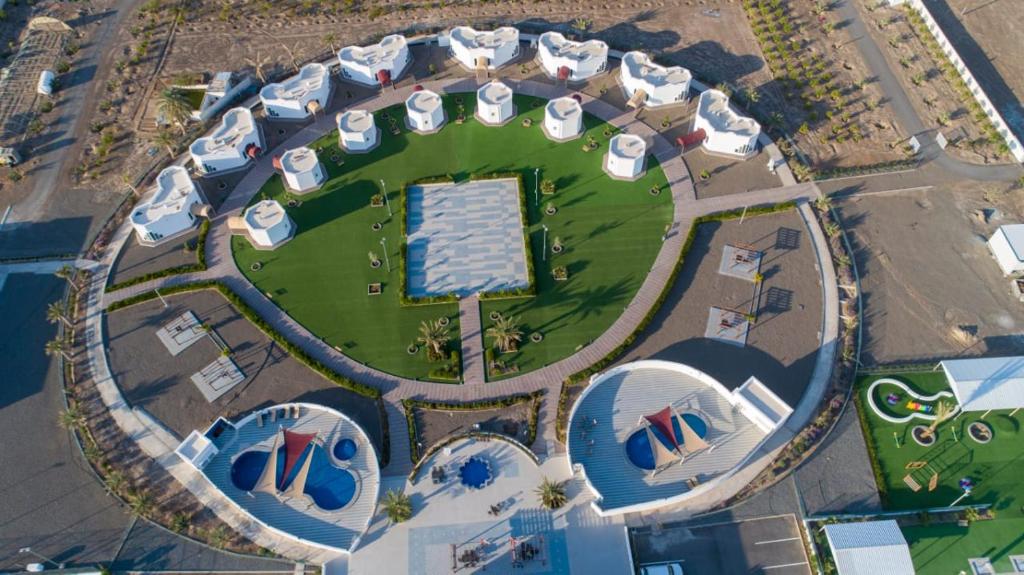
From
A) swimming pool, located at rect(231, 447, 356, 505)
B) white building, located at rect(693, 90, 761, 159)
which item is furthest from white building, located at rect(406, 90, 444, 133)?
swimming pool, located at rect(231, 447, 356, 505)

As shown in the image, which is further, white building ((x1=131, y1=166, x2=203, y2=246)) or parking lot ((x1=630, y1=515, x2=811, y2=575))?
white building ((x1=131, y1=166, x2=203, y2=246))

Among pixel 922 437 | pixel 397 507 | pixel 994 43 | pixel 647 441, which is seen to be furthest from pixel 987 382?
pixel 994 43

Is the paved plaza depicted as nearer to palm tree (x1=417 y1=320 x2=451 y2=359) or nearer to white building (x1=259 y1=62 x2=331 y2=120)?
palm tree (x1=417 y1=320 x2=451 y2=359)

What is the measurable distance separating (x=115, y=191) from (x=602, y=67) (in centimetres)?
6596

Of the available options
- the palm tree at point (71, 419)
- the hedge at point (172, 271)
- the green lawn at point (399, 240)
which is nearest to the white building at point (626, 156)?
the green lawn at point (399, 240)

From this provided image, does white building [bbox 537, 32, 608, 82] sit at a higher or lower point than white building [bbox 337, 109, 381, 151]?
higher

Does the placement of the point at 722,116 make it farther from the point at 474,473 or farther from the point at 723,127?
the point at 474,473

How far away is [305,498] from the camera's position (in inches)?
2147

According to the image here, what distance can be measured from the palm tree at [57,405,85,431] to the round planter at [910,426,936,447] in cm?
7939

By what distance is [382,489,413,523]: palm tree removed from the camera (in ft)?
174

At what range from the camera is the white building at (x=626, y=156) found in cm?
7450

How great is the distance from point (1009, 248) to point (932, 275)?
823 cm

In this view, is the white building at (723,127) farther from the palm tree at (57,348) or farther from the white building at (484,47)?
the palm tree at (57,348)

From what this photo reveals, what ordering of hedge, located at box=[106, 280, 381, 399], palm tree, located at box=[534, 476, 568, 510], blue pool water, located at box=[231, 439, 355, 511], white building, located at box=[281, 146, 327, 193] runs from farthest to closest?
1. white building, located at box=[281, 146, 327, 193]
2. hedge, located at box=[106, 280, 381, 399]
3. blue pool water, located at box=[231, 439, 355, 511]
4. palm tree, located at box=[534, 476, 568, 510]
